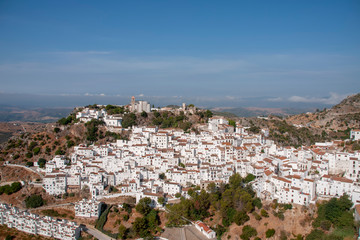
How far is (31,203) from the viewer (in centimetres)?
2633

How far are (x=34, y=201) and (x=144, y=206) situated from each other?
10.8 m

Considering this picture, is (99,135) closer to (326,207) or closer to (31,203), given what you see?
(31,203)

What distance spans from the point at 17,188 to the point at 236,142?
2253 centimetres

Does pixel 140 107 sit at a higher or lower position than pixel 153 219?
higher

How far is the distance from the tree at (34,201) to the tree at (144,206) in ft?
31.8

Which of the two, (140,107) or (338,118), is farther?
(140,107)

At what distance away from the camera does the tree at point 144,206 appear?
22959mm

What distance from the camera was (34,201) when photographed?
86.5ft

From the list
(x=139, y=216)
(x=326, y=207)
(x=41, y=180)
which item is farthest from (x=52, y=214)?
(x=326, y=207)

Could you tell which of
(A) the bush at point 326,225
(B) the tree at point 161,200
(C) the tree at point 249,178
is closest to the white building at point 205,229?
(B) the tree at point 161,200

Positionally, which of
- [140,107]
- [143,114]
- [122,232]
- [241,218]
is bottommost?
[122,232]

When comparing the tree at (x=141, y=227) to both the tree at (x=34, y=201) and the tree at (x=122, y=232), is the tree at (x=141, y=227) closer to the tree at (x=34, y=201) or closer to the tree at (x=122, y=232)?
the tree at (x=122, y=232)

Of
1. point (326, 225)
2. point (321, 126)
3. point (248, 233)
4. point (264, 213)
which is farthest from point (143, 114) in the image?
point (326, 225)

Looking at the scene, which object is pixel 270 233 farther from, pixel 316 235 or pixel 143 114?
pixel 143 114
